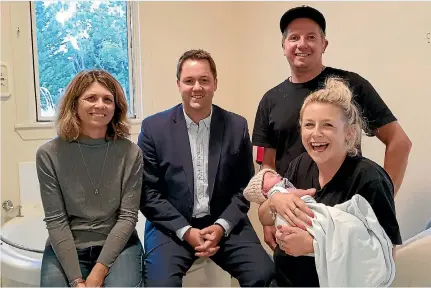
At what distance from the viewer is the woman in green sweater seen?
142cm

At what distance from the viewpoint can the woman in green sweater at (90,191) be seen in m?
1.42

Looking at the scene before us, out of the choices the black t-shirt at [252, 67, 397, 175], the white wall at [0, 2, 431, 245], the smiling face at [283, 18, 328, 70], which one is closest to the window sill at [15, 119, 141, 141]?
the white wall at [0, 2, 431, 245]

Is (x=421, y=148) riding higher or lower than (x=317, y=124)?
lower

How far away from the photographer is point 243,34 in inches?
113

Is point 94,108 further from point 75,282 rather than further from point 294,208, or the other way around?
point 294,208

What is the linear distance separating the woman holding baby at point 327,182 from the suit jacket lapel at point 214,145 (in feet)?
1.37

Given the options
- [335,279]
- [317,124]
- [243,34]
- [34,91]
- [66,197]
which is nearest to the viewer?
[335,279]

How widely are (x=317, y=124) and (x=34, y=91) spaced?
1.85 meters

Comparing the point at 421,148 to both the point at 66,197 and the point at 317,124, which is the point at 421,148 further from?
the point at 66,197

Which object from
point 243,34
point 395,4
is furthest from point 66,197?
point 243,34

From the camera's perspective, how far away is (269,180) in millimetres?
1324

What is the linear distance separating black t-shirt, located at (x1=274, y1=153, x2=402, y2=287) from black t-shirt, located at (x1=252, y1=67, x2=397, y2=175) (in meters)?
0.25

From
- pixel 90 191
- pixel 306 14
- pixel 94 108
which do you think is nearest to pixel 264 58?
pixel 306 14

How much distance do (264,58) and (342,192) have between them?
1685 mm
